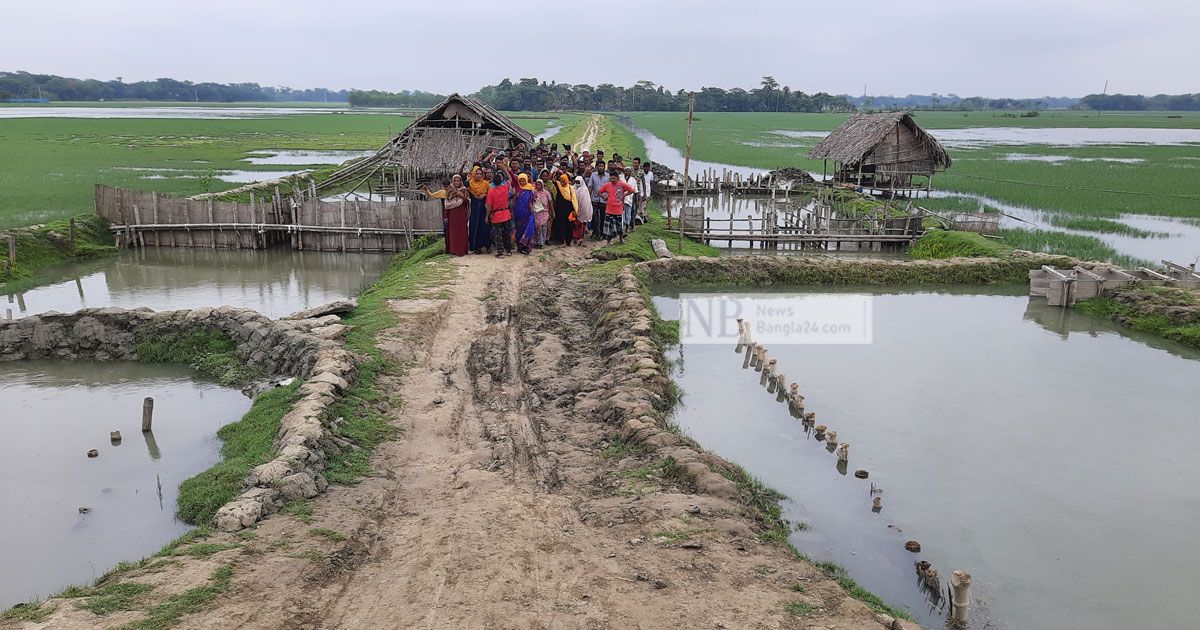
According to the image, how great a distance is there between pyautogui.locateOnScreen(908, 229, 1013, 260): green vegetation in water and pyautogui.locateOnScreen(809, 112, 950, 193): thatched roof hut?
7.03 metres

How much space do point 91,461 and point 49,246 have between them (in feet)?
33.5

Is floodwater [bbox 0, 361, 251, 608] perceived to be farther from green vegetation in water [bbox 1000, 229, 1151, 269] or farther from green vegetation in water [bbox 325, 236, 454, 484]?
green vegetation in water [bbox 1000, 229, 1151, 269]

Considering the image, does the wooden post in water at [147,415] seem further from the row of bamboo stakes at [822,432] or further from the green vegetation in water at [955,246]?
the green vegetation in water at [955,246]

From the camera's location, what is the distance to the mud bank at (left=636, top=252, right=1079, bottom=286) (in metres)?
14.3

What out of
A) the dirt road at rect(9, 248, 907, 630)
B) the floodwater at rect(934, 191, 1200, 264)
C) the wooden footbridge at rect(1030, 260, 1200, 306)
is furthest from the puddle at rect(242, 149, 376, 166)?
the dirt road at rect(9, 248, 907, 630)

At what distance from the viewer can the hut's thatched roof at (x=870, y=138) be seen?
23828mm

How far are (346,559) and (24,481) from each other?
4086mm

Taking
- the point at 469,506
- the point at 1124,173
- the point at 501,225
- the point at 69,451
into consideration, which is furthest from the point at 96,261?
the point at 1124,173

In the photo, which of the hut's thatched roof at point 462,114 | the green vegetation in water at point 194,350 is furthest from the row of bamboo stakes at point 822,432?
the hut's thatched roof at point 462,114

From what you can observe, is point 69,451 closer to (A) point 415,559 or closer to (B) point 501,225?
(A) point 415,559

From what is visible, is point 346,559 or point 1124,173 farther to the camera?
point 1124,173

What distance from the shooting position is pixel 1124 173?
29.6 m

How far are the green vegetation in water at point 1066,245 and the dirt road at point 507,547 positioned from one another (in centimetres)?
1222

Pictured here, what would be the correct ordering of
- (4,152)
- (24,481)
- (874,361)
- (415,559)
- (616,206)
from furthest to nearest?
(4,152)
(616,206)
(874,361)
(24,481)
(415,559)
